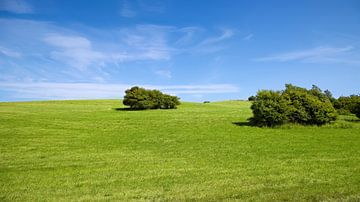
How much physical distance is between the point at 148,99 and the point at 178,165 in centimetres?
3747

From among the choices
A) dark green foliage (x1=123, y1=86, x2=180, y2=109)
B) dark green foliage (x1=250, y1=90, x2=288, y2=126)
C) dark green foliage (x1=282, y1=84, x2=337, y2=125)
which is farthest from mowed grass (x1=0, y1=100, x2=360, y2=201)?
dark green foliage (x1=123, y1=86, x2=180, y2=109)

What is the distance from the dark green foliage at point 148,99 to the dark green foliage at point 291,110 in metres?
21.9

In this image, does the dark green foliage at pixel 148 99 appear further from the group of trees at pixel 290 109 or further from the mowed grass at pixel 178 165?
the mowed grass at pixel 178 165

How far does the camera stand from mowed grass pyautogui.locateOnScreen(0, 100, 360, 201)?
10.7 meters

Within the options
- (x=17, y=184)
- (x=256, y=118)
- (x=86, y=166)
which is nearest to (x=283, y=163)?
(x=86, y=166)

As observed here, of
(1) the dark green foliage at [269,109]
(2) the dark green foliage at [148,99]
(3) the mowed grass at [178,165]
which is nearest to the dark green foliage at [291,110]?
(1) the dark green foliage at [269,109]

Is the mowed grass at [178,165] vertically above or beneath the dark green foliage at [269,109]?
beneath

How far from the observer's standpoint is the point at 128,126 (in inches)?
1248

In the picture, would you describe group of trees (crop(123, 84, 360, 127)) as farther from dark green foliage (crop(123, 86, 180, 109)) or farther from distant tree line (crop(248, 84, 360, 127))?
dark green foliage (crop(123, 86, 180, 109))

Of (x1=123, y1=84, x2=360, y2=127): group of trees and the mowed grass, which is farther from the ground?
(x1=123, y1=84, x2=360, y2=127): group of trees

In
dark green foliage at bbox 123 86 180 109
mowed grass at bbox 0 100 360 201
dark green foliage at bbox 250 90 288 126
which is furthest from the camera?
dark green foliage at bbox 123 86 180 109

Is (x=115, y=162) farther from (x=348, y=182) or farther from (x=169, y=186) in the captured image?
(x=348, y=182)

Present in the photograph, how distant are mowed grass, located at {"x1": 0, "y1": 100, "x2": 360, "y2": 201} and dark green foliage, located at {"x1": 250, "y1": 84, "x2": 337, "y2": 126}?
4501mm

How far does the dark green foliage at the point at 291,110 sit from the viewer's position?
31.4 m
